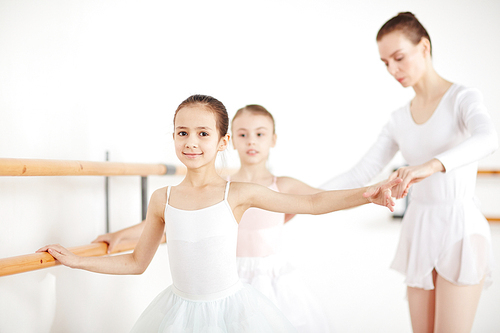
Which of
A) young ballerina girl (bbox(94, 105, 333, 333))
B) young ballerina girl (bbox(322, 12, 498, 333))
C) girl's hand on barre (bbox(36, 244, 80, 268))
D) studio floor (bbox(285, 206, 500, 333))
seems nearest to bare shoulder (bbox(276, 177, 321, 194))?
young ballerina girl (bbox(94, 105, 333, 333))

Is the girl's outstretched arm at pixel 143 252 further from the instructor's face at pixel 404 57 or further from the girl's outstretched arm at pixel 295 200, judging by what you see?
the instructor's face at pixel 404 57

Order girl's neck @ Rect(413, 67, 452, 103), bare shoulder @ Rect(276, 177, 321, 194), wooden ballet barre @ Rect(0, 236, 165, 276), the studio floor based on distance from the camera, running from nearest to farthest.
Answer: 1. wooden ballet barre @ Rect(0, 236, 165, 276)
2. girl's neck @ Rect(413, 67, 452, 103)
3. bare shoulder @ Rect(276, 177, 321, 194)
4. the studio floor

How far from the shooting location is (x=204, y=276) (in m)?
0.99

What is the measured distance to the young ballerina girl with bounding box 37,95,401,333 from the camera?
0.97 metres

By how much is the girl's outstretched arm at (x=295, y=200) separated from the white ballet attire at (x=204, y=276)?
4cm

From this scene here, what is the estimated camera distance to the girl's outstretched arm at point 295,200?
1.00 m

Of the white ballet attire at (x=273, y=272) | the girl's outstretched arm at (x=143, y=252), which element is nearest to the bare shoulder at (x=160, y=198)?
the girl's outstretched arm at (x=143, y=252)

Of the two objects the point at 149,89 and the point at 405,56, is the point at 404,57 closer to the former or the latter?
the point at 405,56

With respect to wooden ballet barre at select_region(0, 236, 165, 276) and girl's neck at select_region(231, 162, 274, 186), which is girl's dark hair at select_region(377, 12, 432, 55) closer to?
girl's neck at select_region(231, 162, 274, 186)

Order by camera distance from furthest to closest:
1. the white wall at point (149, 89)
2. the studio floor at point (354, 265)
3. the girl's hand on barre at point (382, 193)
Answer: the studio floor at point (354, 265)
the white wall at point (149, 89)
the girl's hand on barre at point (382, 193)

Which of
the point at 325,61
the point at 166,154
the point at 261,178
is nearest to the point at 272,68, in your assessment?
the point at 325,61

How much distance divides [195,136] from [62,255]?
37cm

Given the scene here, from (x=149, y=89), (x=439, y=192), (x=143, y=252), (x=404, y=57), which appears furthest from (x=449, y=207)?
(x=149, y=89)

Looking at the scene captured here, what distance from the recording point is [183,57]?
6.22ft
